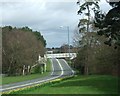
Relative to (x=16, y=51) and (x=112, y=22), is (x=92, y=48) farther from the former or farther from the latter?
(x=112, y=22)

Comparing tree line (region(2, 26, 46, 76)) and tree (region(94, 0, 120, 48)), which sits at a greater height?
tree line (region(2, 26, 46, 76))

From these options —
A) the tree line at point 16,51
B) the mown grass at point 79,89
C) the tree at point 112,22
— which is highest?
the tree line at point 16,51

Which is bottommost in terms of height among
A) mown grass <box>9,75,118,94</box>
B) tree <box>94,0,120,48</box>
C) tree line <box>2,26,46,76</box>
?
mown grass <box>9,75,118,94</box>

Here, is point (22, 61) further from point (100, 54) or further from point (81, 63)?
point (100, 54)

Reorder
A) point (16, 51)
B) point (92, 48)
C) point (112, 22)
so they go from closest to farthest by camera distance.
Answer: point (112, 22)
point (92, 48)
point (16, 51)

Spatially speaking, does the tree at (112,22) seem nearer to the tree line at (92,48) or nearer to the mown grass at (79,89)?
the mown grass at (79,89)

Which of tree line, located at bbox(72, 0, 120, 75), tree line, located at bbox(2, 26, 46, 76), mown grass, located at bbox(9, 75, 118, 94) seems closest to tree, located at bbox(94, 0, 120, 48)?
mown grass, located at bbox(9, 75, 118, 94)

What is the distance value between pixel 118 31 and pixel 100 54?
32850mm

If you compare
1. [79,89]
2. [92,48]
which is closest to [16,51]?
[92,48]

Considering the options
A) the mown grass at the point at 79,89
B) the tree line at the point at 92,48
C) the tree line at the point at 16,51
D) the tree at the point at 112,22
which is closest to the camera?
the mown grass at the point at 79,89

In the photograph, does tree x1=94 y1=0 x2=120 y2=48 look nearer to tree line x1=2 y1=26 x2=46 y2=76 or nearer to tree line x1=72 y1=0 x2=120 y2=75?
tree line x1=72 y1=0 x2=120 y2=75

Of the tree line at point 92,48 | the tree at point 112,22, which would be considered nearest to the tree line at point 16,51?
the tree line at point 92,48

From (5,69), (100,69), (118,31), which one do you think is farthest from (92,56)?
(118,31)

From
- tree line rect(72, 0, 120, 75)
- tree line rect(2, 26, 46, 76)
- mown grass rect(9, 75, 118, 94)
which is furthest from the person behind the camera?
tree line rect(2, 26, 46, 76)
